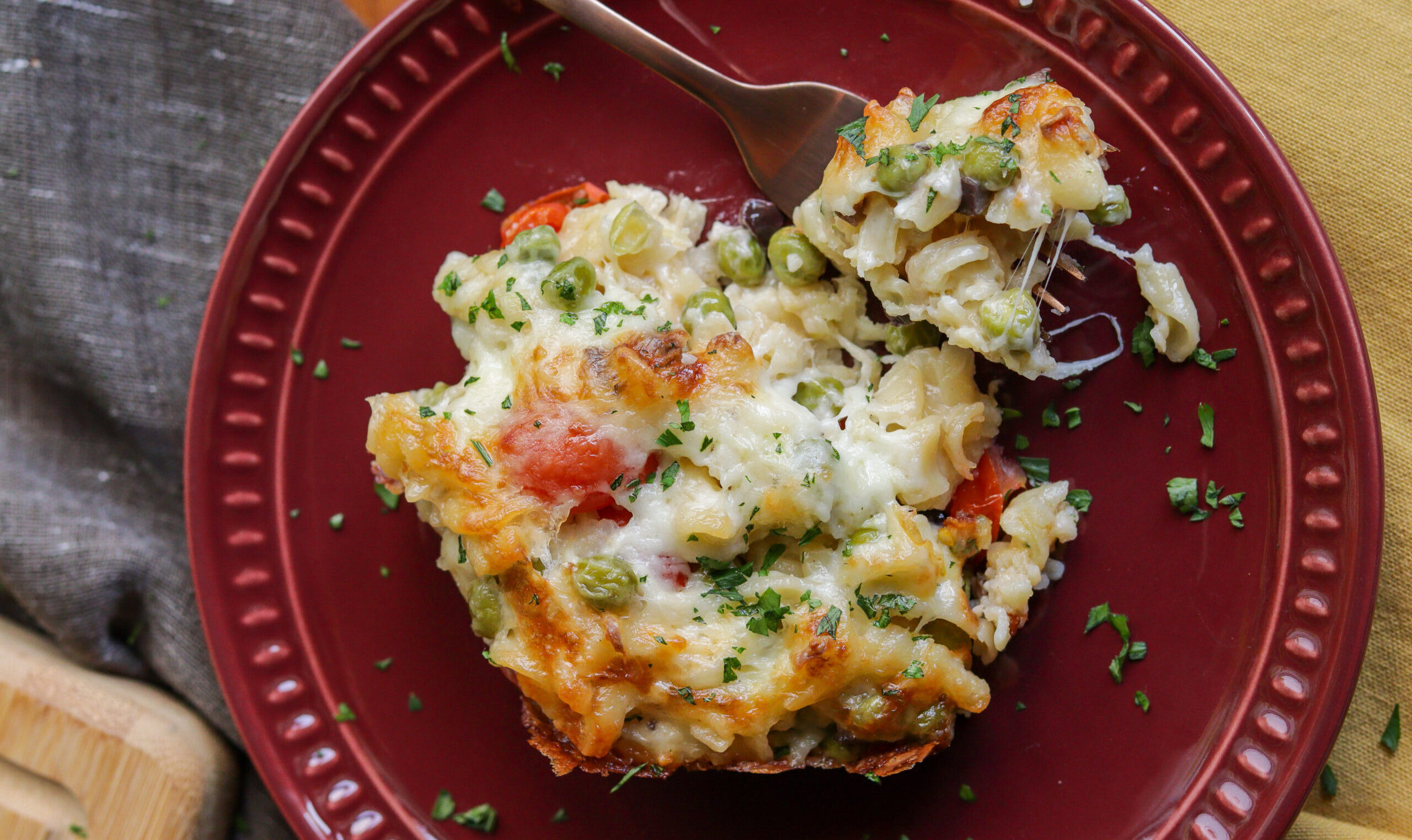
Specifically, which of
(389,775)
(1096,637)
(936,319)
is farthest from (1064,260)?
(389,775)

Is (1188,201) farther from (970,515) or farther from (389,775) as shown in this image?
(389,775)

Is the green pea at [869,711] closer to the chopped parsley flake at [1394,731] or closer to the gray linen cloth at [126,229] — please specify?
the chopped parsley flake at [1394,731]

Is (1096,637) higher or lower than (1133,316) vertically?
lower

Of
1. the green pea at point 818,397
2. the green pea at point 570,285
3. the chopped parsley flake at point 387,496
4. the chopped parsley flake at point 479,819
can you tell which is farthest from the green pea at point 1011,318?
the chopped parsley flake at point 479,819

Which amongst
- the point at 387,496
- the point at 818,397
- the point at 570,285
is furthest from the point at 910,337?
the point at 387,496

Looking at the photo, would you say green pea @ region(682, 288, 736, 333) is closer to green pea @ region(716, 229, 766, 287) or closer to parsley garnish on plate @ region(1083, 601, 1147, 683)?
green pea @ region(716, 229, 766, 287)

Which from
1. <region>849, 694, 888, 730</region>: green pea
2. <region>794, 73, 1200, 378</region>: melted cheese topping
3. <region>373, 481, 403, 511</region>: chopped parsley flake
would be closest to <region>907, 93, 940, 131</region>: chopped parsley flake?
<region>794, 73, 1200, 378</region>: melted cheese topping
